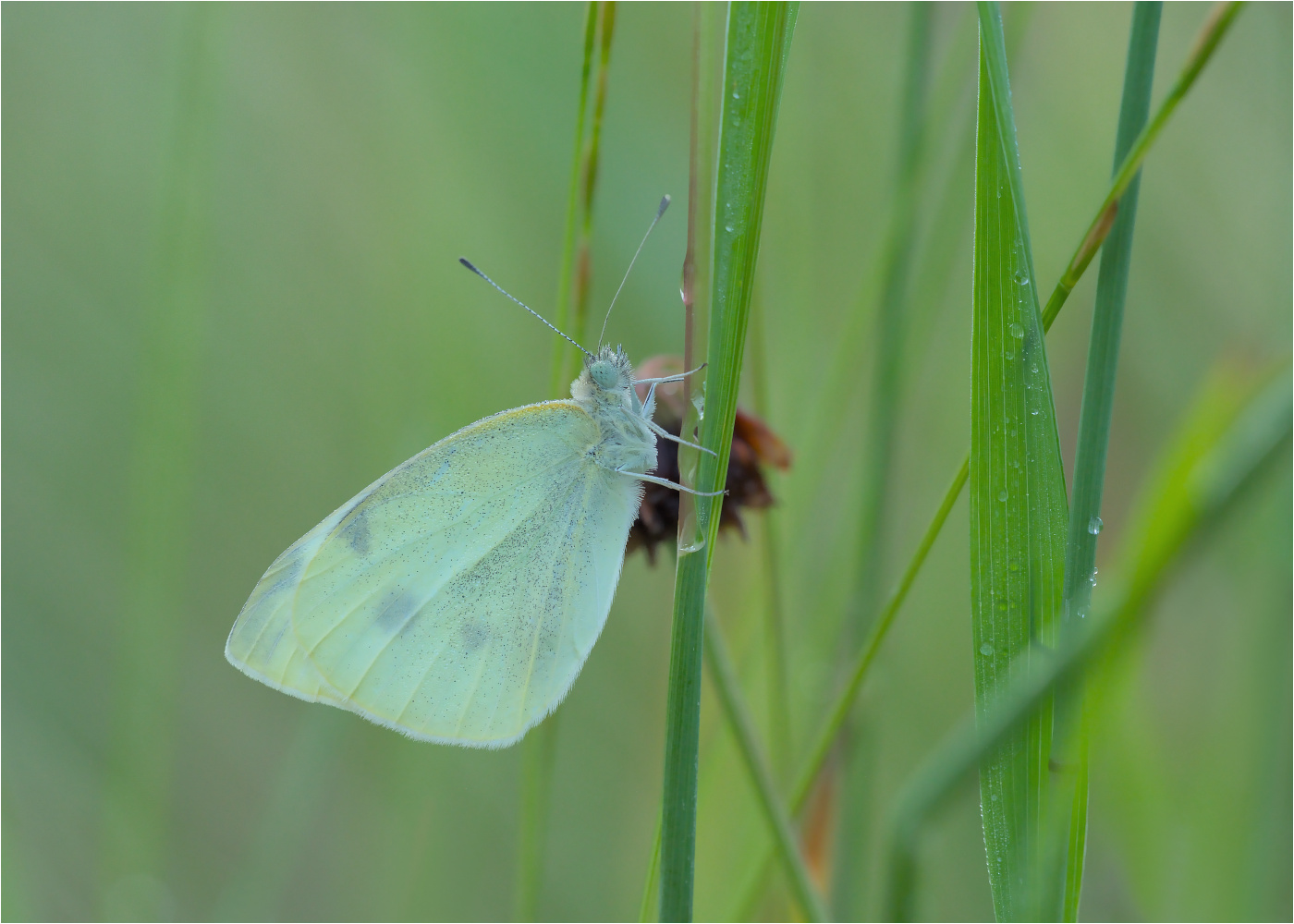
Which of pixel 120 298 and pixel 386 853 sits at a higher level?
pixel 120 298

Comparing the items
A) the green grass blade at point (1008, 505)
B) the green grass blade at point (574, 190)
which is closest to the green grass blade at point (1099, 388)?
the green grass blade at point (1008, 505)

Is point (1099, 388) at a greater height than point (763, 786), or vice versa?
point (1099, 388)

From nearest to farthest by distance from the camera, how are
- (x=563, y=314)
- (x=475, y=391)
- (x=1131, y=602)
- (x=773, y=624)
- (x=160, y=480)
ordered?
1. (x=1131, y=602)
2. (x=563, y=314)
3. (x=773, y=624)
4. (x=160, y=480)
5. (x=475, y=391)

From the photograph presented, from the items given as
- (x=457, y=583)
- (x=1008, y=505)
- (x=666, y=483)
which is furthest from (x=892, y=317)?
(x=457, y=583)

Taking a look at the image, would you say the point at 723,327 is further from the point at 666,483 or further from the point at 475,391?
the point at 475,391

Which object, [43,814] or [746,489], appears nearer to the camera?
[746,489]

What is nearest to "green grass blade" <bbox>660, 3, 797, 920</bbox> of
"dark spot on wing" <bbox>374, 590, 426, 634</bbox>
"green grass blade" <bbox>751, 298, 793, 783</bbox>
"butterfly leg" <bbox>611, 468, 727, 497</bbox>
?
"butterfly leg" <bbox>611, 468, 727, 497</bbox>

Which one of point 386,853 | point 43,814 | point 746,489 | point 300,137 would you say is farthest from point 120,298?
point 746,489

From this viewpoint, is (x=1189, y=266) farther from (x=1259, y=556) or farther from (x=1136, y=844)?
(x=1136, y=844)
